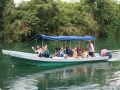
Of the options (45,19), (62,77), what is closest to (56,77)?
(62,77)

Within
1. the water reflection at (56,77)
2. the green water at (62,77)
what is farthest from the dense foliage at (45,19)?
the water reflection at (56,77)

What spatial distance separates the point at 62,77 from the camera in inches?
829

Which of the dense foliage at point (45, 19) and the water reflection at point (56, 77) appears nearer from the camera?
the water reflection at point (56, 77)

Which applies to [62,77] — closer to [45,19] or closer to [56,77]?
[56,77]

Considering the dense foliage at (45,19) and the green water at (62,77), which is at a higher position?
the dense foliage at (45,19)

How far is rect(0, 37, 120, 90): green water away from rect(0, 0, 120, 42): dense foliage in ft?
71.0

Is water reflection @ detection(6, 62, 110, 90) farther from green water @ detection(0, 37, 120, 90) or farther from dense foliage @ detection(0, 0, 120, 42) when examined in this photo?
dense foliage @ detection(0, 0, 120, 42)

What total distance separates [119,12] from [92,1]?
793 cm

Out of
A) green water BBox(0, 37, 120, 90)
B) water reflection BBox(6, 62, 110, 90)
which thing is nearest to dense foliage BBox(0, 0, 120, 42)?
green water BBox(0, 37, 120, 90)

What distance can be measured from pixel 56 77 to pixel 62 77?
34cm

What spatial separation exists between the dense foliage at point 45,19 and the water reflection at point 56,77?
76.4 feet

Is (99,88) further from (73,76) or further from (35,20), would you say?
(35,20)

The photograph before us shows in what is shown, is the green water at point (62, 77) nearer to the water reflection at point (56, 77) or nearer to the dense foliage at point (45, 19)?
the water reflection at point (56, 77)

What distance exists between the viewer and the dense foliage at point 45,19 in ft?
158
